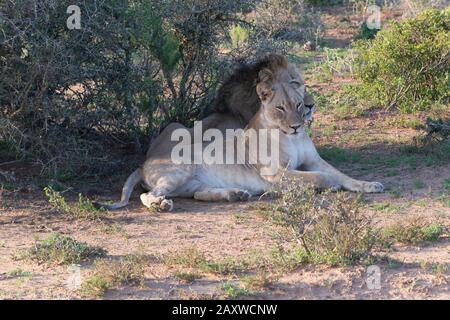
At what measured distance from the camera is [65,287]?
5.93 m

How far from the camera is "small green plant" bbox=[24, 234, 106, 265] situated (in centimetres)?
644

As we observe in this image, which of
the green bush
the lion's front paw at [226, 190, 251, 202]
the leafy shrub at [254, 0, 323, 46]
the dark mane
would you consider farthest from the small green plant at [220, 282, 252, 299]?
the green bush

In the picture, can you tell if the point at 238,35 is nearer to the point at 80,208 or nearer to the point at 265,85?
the point at 265,85

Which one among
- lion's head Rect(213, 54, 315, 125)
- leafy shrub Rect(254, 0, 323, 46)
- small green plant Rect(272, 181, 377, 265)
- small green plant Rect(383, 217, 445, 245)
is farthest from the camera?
leafy shrub Rect(254, 0, 323, 46)

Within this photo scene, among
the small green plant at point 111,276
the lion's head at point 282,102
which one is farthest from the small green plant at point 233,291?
the lion's head at point 282,102

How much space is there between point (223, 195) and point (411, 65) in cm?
393

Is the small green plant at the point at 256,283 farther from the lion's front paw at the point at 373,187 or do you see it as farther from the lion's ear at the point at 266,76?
the lion's ear at the point at 266,76

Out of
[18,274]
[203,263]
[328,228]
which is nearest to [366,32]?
[328,228]

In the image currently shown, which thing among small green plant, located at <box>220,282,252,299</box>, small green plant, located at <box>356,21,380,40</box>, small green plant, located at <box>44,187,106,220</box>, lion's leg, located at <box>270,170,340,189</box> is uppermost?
small green plant, located at <box>356,21,380,40</box>

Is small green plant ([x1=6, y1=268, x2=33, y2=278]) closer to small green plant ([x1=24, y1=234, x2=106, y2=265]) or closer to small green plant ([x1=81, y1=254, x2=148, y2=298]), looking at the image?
small green plant ([x1=24, y1=234, x2=106, y2=265])

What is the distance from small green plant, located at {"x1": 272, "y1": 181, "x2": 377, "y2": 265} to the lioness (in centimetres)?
206

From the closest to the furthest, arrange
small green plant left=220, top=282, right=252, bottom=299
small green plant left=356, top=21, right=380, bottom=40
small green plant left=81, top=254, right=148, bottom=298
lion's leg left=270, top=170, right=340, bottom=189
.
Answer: small green plant left=220, top=282, right=252, bottom=299
small green plant left=81, top=254, right=148, bottom=298
lion's leg left=270, top=170, right=340, bottom=189
small green plant left=356, top=21, right=380, bottom=40

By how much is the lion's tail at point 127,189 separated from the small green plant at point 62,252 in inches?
53.6

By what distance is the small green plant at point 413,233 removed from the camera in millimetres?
6707
